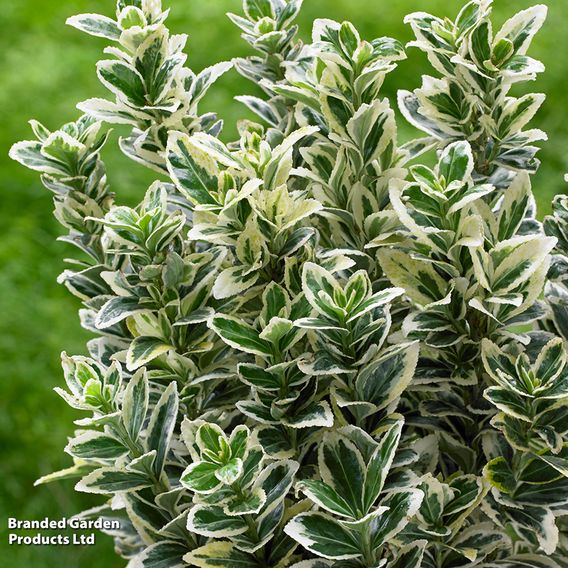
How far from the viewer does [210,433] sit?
1.00 meters

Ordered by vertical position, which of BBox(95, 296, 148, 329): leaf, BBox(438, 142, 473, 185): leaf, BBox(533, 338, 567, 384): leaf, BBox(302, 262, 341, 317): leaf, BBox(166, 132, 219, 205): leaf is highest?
BBox(166, 132, 219, 205): leaf

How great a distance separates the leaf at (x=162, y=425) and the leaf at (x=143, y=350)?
0.16ft

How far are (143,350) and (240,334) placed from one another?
0.16 metres

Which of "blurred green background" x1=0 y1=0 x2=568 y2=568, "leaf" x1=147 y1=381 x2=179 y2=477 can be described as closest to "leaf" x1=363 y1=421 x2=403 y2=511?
"leaf" x1=147 y1=381 x2=179 y2=477

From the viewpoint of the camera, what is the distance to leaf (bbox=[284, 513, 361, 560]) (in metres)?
0.98

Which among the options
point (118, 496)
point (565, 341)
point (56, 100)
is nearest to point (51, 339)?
point (56, 100)

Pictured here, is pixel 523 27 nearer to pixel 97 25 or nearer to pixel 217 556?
pixel 97 25

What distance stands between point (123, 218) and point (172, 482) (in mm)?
373

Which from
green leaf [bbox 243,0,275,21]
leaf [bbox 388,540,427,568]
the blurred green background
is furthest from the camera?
the blurred green background

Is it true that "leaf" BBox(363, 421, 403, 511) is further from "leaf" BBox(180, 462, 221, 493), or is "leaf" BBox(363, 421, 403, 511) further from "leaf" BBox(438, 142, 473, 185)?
"leaf" BBox(438, 142, 473, 185)

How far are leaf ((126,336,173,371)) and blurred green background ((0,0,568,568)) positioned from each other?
169cm

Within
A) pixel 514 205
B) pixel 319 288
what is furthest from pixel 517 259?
pixel 319 288

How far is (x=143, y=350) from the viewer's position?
115 centimetres

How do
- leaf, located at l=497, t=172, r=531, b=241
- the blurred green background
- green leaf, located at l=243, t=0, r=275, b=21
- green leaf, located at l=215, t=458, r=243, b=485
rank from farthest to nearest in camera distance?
the blurred green background → green leaf, located at l=243, t=0, r=275, b=21 → leaf, located at l=497, t=172, r=531, b=241 → green leaf, located at l=215, t=458, r=243, b=485
